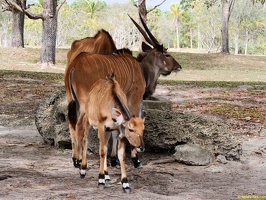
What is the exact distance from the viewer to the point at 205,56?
27.5 m

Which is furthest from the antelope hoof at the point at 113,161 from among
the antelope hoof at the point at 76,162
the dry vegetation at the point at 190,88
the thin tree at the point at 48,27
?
the thin tree at the point at 48,27

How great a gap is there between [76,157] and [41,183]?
78 cm

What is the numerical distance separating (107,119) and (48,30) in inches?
561

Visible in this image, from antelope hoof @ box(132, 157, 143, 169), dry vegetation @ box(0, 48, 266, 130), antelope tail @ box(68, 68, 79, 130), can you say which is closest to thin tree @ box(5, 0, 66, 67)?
dry vegetation @ box(0, 48, 266, 130)

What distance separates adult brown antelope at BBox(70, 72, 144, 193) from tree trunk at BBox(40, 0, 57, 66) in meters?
13.4

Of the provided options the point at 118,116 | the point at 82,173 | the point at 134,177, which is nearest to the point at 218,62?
the point at 134,177

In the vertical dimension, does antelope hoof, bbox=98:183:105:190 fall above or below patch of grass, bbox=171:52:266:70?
below

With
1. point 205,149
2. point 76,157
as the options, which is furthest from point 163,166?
point 76,157

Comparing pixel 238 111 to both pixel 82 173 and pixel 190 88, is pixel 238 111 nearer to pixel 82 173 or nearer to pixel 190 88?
pixel 190 88

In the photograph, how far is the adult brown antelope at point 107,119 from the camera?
14.9ft

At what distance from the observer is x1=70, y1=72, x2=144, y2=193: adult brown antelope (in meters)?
4.54

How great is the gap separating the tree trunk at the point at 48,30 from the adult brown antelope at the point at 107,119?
13.4 meters

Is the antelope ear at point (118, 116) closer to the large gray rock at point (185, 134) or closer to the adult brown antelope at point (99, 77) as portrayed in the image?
the adult brown antelope at point (99, 77)

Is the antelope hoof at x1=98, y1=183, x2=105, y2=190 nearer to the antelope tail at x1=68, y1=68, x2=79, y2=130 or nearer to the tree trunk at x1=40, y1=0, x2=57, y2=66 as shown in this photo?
the antelope tail at x1=68, y1=68, x2=79, y2=130
